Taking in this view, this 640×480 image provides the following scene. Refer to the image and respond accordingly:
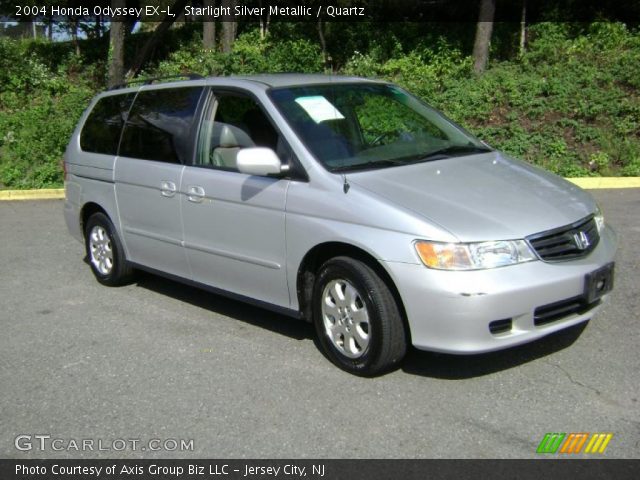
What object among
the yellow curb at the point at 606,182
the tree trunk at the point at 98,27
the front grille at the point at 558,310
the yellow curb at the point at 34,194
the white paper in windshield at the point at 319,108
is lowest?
the yellow curb at the point at 34,194

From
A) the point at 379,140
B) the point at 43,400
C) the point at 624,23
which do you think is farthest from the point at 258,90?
the point at 624,23

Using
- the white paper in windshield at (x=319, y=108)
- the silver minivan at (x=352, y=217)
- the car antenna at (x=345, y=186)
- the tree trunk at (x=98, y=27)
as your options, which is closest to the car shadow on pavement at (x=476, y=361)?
the silver minivan at (x=352, y=217)

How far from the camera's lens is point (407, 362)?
15.4 ft

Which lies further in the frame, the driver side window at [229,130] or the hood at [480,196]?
the driver side window at [229,130]

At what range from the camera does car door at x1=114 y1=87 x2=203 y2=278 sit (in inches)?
219

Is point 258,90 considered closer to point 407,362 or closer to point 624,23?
point 407,362

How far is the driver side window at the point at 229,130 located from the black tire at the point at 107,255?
1.49m

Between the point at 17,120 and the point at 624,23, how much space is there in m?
13.3

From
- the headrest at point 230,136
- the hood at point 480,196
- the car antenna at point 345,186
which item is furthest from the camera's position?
the headrest at point 230,136

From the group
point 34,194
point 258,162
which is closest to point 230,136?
point 258,162

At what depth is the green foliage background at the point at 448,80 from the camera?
11734 mm

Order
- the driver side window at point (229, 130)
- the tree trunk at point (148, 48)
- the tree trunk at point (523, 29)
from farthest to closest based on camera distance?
the tree trunk at point (148, 48) < the tree trunk at point (523, 29) < the driver side window at point (229, 130)

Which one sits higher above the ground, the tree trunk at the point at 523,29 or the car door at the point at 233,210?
the tree trunk at the point at 523,29

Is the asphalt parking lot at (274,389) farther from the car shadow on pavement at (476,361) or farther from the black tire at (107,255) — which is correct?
the black tire at (107,255)
